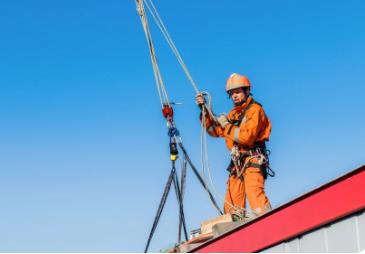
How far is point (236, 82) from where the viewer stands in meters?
11.4

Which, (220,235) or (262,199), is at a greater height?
(262,199)

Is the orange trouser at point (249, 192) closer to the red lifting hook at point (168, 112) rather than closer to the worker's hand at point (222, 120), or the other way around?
the worker's hand at point (222, 120)

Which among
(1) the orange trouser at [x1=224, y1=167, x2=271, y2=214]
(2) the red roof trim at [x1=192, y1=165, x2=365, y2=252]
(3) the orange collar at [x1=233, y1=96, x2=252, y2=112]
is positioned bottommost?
(2) the red roof trim at [x1=192, y1=165, x2=365, y2=252]

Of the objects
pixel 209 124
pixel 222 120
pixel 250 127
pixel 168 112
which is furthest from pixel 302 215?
pixel 168 112

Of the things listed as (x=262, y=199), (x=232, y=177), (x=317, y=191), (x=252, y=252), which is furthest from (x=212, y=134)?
(x=317, y=191)

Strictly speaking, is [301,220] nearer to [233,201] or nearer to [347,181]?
[347,181]

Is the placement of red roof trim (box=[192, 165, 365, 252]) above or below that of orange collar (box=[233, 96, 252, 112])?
below

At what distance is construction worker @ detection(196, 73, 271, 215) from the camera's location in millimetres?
10773

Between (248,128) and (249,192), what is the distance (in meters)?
0.82

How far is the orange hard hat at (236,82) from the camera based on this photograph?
37.3 feet

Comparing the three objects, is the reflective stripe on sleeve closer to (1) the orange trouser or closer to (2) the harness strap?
(2) the harness strap

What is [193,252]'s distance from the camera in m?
9.77

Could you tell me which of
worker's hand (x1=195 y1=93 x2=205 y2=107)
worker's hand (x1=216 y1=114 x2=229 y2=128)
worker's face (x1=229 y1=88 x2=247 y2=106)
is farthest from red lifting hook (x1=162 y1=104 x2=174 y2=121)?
worker's face (x1=229 y1=88 x2=247 y2=106)

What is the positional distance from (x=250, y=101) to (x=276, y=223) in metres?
3.35
